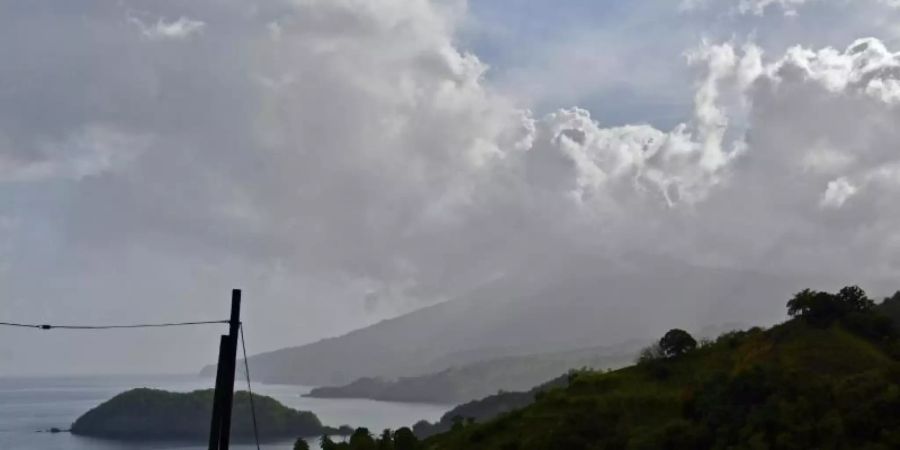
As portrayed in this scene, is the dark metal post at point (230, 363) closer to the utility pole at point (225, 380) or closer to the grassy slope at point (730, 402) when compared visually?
the utility pole at point (225, 380)

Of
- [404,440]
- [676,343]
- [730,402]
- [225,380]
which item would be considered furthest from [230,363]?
[676,343]

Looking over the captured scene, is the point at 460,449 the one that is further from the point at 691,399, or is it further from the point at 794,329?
the point at 794,329

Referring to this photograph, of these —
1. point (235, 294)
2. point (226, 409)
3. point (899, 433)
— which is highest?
point (235, 294)

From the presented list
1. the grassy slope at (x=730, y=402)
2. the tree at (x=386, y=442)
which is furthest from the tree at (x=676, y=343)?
the tree at (x=386, y=442)

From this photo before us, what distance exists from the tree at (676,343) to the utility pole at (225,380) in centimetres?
5495

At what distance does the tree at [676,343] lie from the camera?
229 feet

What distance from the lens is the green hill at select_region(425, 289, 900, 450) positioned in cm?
4444

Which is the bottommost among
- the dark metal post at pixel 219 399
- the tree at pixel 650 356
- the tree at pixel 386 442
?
the tree at pixel 386 442

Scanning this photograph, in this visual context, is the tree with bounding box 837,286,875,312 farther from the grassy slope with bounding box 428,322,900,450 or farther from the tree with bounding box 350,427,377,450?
the tree with bounding box 350,427,377,450

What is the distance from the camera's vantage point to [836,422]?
43.8 meters

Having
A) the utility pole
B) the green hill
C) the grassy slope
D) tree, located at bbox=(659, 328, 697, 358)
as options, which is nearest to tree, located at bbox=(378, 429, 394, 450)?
the grassy slope

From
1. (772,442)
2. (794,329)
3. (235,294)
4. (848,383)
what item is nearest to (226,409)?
(235,294)

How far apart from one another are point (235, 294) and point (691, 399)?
42.8m

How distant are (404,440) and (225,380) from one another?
139 feet
